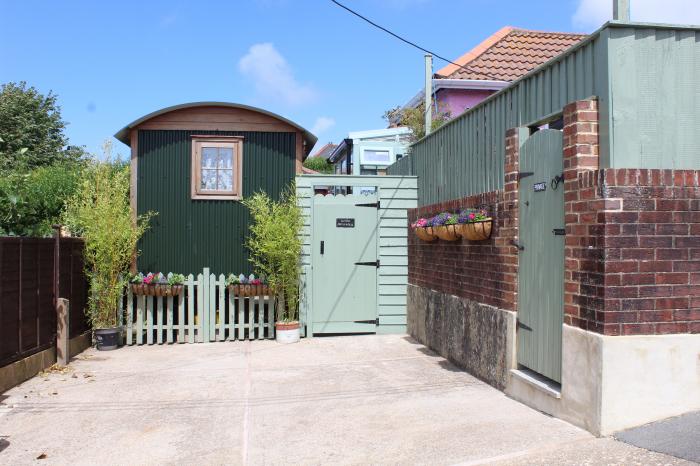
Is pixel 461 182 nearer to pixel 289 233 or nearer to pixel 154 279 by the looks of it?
pixel 289 233

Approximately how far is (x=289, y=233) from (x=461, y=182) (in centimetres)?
292

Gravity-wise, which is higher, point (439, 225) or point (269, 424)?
point (439, 225)

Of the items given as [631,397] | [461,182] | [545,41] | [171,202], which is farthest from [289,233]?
[545,41]

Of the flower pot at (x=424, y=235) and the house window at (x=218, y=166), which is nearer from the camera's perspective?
the flower pot at (x=424, y=235)

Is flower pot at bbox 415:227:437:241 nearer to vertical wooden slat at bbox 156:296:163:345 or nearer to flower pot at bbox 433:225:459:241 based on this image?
flower pot at bbox 433:225:459:241

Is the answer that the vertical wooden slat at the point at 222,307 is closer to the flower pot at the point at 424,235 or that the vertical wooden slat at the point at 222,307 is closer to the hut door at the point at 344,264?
the hut door at the point at 344,264

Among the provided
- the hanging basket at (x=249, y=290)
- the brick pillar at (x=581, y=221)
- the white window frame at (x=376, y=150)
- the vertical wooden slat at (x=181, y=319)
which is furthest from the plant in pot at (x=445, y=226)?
the white window frame at (x=376, y=150)

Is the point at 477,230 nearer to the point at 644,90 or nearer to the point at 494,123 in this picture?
the point at 494,123

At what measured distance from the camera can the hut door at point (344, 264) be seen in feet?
31.5

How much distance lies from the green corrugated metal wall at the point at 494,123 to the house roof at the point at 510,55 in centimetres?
471

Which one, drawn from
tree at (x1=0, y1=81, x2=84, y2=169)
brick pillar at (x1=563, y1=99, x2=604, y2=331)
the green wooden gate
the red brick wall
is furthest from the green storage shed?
tree at (x1=0, y1=81, x2=84, y2=169)

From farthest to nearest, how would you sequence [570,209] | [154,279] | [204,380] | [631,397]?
[154,279], [204,380], [570,209], [631,397]

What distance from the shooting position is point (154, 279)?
9047mm

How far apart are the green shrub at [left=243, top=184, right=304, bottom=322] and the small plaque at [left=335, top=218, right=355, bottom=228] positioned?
0.62 metres
